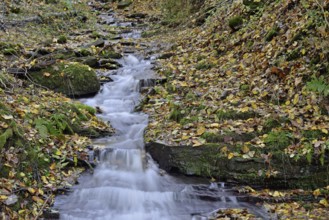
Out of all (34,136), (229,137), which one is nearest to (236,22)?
(229,137)

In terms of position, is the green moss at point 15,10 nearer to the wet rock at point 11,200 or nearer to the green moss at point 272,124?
the wet rock at point 11,200

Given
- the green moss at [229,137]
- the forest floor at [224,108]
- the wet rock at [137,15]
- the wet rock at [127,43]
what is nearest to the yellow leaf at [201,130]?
the forest floor at [224,108]

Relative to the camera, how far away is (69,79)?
386 inches

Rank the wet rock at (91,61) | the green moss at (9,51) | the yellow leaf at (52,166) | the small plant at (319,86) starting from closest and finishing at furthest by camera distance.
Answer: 1. the yellow leaf at (52,166)
2. the small plant at (319,86)
3. the green moss at (9,51)
4. the wet rock at (91,61)

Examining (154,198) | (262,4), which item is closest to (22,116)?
(154,198)

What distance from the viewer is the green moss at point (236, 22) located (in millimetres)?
10814

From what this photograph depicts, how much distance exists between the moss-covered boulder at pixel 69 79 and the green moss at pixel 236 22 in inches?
170

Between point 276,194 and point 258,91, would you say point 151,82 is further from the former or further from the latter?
point 276,194

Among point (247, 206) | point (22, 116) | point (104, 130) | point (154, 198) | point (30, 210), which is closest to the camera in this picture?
point (30, 210)

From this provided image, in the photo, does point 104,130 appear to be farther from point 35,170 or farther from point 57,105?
point 35,170

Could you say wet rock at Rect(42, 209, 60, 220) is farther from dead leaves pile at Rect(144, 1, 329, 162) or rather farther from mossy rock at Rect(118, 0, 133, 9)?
mossy rock at Rect(118, 0, 133, 9)

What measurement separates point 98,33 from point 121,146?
9998 millimetres

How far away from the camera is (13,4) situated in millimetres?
16719

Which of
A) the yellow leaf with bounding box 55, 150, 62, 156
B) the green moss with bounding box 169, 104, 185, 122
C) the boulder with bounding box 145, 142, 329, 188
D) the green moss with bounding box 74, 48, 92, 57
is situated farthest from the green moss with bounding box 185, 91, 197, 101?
the green moss with bounding box 74, 48, 92, 57
